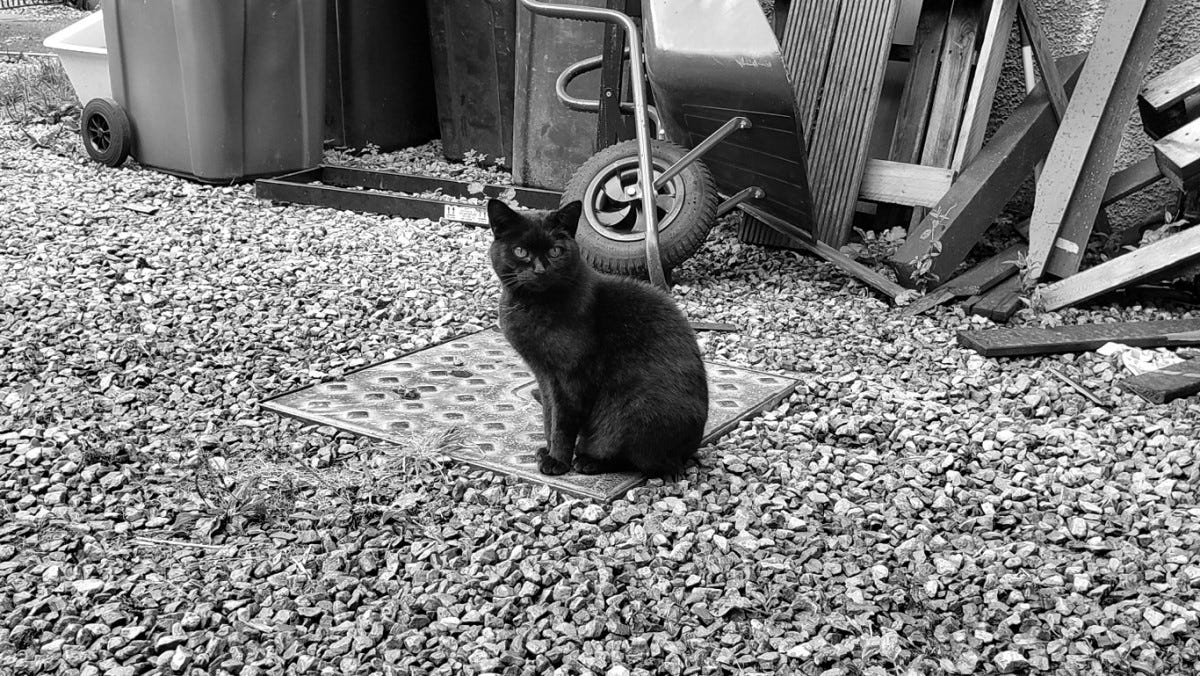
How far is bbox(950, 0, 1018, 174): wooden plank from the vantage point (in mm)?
4199

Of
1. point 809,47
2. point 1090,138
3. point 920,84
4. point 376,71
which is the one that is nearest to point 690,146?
point 809,47

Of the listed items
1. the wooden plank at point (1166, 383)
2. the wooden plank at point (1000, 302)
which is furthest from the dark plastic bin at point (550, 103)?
the wooden plank at point (1166, 383)

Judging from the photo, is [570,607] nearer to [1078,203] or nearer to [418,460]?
[418,460]

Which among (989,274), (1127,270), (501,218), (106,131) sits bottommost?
(106,131)

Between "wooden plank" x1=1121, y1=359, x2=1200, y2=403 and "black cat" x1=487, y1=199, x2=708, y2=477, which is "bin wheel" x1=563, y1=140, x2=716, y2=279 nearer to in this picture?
"black cat" x1=487, y1=199, x2=708, y2=477

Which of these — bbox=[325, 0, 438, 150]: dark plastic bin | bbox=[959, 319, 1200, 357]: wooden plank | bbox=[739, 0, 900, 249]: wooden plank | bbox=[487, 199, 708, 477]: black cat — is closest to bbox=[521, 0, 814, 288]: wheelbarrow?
bbox=[739, 0, 900, 249]: wooden plank

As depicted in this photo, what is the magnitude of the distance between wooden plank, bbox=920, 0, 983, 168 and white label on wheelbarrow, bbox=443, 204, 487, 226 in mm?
2164

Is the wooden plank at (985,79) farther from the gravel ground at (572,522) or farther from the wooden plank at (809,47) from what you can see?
the gravel ground at (572,522)

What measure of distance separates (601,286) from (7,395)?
6.04ft

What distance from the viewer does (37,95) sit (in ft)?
23.0

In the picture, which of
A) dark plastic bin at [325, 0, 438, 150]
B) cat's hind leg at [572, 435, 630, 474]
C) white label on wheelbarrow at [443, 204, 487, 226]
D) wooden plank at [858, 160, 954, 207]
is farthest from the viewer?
dark plastic bin at [325, 0, 438, 150]

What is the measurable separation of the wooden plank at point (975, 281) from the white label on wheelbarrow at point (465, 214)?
2.15 meters

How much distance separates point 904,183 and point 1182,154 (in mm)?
1073

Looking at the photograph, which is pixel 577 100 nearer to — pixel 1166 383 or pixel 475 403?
pixel 475 403
